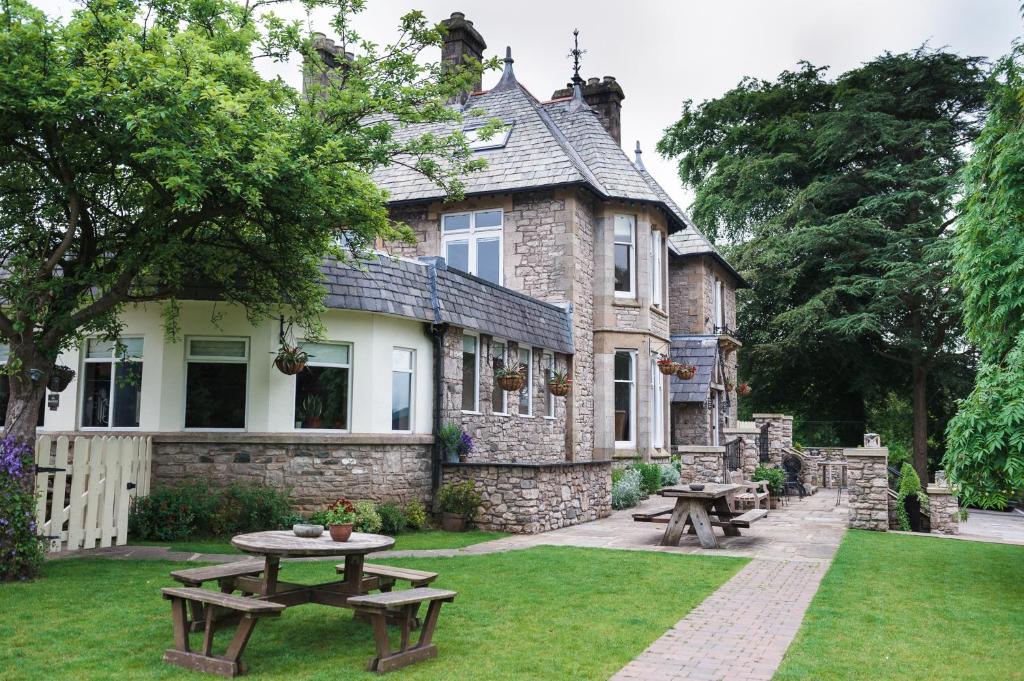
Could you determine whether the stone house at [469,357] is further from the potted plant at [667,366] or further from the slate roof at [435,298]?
the potted plant at [667,366]

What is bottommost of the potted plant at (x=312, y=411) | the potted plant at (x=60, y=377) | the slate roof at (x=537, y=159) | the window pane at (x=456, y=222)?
the potted plant at (x=312, y=411)

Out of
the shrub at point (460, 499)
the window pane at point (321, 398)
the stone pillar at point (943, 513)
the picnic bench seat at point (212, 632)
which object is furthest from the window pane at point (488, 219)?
the picnic bench seat at point (212, 632)

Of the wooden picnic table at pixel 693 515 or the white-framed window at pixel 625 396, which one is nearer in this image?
the wooden picnic table at pixel 693 515

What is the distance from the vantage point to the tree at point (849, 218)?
28.3 m

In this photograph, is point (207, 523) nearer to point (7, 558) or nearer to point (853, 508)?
point (7, 558)

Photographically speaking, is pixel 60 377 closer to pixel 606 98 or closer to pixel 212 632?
pixel 212 632

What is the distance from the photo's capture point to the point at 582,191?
20.4 metres

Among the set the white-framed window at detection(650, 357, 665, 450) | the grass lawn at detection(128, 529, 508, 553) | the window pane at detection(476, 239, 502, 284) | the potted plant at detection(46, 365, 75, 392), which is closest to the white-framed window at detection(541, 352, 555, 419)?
the window pane at detection(476, 239, 502, 284)

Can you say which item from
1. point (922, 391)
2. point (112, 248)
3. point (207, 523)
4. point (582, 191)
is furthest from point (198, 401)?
point (922, 391)

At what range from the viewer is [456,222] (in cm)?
2114

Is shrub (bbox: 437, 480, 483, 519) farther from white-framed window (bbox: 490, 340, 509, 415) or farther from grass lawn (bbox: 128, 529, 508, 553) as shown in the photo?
white-framed window (bbox: 490, 340, 509, 415)

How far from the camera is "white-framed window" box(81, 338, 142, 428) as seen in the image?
13.2 metres

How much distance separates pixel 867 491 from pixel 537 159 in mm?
10754

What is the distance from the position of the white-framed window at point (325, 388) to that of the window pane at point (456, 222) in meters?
7.83
